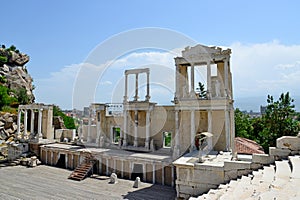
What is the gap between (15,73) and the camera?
1809 inches

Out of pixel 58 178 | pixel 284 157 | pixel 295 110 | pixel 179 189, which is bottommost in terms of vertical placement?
pixel 58 178

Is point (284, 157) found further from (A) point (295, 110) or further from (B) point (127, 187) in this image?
(A) point (295, 110)

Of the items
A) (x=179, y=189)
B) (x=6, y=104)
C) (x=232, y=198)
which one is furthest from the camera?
(x=6, y=104)

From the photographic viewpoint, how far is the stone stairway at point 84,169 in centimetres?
1622

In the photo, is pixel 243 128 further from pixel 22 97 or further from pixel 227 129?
pixel 22 97

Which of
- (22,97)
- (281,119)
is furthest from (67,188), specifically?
(22,97)

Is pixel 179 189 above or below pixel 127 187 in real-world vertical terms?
above

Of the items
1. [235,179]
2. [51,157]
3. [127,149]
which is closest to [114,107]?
[127,149]

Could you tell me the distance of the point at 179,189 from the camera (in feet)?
36.7

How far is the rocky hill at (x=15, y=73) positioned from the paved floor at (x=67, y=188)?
3056 cm

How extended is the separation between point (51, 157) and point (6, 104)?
817 inches

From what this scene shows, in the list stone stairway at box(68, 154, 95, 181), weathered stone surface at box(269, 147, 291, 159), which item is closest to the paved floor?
stone stairway at box(68, 154, 95, 181)

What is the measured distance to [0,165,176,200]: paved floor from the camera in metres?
12.6

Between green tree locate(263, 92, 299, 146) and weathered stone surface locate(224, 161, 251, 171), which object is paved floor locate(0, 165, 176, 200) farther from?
green tree locate(263, 92, 299, 146)
